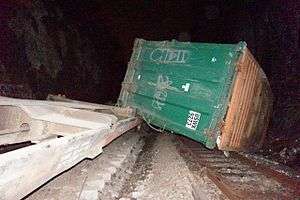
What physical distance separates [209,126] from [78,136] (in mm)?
3058

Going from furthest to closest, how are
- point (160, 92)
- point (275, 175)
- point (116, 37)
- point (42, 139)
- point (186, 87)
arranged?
point (116, 37) → point (160, 92) → point (186, 87) → point (275, 175) → point (42, 139)

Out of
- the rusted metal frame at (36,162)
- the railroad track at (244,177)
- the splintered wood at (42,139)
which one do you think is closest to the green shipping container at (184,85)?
the railroad track at (244,177)

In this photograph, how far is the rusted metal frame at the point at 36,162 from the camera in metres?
1.60

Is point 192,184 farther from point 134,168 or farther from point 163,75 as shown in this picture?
point 163,75

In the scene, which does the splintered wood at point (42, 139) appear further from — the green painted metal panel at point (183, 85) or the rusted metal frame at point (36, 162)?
the green painted metal panel at point (183, 85)

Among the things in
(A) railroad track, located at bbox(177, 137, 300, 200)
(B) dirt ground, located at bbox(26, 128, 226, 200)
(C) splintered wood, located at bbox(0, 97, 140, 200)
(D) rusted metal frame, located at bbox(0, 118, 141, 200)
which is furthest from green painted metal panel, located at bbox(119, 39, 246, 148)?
(D) rusted metal frame, located at bbox(0, 118, 141, 200)

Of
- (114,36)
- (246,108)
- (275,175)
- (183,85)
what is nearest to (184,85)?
(183,85)

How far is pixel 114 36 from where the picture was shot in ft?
43.7

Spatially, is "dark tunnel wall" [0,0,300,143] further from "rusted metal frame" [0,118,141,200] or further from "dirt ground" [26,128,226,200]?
"rusted metal frame" [0,118,141,200]

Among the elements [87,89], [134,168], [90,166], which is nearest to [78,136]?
[90,166]

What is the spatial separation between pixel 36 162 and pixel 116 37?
1194 centimetres

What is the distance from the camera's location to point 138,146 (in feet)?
20.7

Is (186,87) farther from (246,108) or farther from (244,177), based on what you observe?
(244,177)

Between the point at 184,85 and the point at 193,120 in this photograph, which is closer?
the point at 193,120
